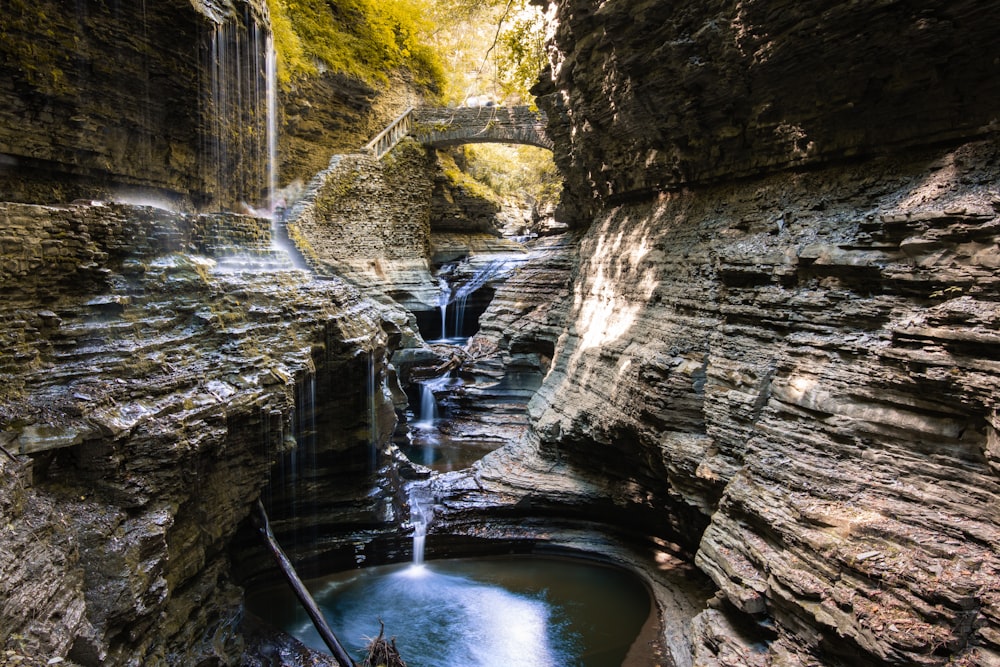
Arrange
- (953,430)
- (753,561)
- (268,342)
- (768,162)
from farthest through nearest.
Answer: (768,162) → (268,342) → (753,561) → (953,430)

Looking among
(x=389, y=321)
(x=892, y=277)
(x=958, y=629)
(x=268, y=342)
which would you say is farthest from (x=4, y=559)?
(x=389, y=321)

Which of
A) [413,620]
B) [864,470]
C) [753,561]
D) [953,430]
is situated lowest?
[413,620]

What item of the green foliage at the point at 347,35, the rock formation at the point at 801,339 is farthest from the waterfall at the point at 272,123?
the rock formation at the point at 801,339

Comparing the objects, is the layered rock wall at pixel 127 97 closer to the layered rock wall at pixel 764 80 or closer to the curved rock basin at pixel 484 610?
the layered rock wall at pixel 764 80

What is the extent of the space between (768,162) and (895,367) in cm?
355

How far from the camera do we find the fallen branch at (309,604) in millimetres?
5953

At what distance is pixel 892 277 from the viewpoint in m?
5.00

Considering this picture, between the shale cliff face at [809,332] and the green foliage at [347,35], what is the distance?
13.2 meters

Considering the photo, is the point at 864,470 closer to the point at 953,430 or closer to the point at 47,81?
the point at 953,430

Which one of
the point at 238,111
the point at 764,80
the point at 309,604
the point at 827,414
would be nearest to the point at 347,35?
the point at 238,111

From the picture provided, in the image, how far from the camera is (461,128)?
21.8 m

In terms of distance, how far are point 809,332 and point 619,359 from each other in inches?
135

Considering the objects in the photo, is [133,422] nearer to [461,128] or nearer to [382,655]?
[382,655]

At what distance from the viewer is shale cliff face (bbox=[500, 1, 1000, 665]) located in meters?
4.22
